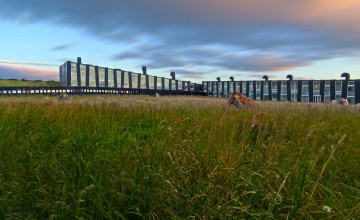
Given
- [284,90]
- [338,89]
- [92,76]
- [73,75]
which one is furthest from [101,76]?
[338,89]

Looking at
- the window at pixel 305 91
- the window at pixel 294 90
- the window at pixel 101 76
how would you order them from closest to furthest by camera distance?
the window at pixel 305 91 → the window at pixel 294 90 → the window at pixel 101 76

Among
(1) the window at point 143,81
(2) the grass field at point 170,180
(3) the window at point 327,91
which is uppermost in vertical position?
(1) the window at point 143,81

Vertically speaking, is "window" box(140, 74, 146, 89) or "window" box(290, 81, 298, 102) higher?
"window" box(140, 74, 146, 89)

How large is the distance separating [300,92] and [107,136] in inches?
2108

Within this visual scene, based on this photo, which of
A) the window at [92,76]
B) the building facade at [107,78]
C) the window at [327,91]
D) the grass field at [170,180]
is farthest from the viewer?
the window at [92,76]

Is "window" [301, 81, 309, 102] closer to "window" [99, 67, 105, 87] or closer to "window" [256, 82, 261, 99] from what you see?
"window" [256, 82, 261, 99]

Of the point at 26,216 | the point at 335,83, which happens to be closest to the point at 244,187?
the point at 26,216

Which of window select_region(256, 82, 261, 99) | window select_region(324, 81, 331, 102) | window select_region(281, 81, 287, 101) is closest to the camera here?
window select_region(324, 81, 331, 102)

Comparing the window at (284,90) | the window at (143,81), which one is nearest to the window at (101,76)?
the window at (143,81)

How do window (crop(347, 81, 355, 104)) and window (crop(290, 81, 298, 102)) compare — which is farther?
window (crop(290, 81, 298, 102))

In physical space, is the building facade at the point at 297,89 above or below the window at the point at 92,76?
below

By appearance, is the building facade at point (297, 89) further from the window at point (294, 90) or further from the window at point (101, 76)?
the window at point (101, 76)

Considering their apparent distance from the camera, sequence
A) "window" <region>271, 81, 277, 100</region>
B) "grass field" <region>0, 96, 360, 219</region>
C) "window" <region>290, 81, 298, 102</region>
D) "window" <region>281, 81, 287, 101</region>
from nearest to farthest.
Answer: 1. "grass field" <region>0, 96, 360, 219</region>
2. "window" <region>290, 81, 298, 102</region>
3. "window" <region>281, 81, 287, 101</region>
4. "window" <region>271, 81, 277, 100</region>

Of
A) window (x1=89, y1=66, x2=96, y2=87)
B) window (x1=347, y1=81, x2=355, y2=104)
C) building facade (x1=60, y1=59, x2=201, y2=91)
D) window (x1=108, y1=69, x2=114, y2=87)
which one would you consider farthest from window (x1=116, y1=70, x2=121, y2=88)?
window (x1=347, y1=81, x2=355, y2=104)
